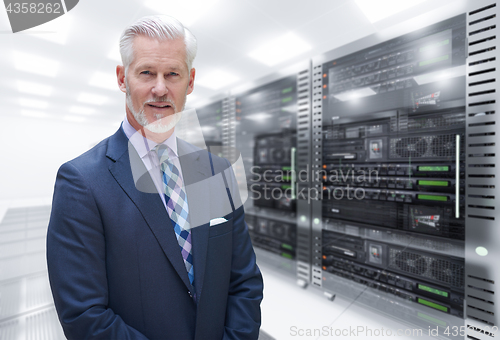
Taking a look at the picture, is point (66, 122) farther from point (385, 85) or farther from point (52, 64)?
point (385, 85)

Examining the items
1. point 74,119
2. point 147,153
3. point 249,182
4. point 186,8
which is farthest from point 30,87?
point 249,182

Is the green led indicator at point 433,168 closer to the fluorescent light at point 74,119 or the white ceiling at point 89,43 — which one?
→ the white ceiling at point 89,43

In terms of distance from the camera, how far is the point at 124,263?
639mm

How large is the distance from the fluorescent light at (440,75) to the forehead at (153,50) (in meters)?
1.45

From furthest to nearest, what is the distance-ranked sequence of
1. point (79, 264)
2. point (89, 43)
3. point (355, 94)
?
point (355, 94), point (89, 43), point (79, 264)

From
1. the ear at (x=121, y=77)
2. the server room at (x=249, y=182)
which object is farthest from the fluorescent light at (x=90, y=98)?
the ear at (x=121, y=77)

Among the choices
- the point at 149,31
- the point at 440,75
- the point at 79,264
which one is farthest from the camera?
the point at 440,75

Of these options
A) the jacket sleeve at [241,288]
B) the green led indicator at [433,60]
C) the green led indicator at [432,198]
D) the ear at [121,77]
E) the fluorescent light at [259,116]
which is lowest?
the jacket sleeve at [241,288]

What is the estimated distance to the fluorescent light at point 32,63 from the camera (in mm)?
820

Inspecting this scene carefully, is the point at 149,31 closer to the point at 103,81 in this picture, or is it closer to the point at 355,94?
the point at 103,81

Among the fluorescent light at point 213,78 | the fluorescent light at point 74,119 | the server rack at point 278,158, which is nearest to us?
the fluorescent light at point 74,119

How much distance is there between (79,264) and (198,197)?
14.5 inches

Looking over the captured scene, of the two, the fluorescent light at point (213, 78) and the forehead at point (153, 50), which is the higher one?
the fluorescent light at point (213, 78)

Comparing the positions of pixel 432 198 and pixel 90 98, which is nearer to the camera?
pixel 90 98
